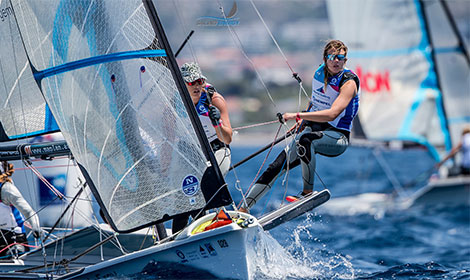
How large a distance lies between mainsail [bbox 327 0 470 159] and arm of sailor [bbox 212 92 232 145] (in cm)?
823

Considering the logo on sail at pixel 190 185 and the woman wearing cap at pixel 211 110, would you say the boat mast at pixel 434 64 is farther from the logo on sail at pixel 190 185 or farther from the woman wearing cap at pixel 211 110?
the logo on sail at pixel 190 185

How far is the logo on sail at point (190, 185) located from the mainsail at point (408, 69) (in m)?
8.60

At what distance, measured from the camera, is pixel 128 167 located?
181 inches

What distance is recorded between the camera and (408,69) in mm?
12750

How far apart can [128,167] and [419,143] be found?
903 centimetres

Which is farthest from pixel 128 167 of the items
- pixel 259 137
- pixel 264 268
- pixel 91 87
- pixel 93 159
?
pixel 259 137

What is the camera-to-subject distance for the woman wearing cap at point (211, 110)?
4680 mm

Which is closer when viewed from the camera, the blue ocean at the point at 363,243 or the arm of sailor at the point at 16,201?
the blue ocean at the point at 363,243

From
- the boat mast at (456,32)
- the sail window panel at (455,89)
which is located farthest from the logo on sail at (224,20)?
the sail window panel at (455,89)

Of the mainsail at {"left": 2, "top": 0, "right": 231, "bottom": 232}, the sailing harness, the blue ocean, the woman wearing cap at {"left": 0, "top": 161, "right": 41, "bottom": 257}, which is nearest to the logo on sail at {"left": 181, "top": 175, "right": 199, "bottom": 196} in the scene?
the mainsail at {"left": 2, "top": 0, "right": 231, "bottom": 232}

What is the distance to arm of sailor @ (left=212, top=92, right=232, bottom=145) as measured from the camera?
15.4 ft

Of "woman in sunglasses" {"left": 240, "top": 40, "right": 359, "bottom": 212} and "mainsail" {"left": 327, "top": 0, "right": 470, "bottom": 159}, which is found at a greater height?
"mainsail" {"left": 327, "top": 0, "right": 470, "bottom": 159}

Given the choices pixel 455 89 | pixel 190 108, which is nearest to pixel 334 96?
pixel 190 108

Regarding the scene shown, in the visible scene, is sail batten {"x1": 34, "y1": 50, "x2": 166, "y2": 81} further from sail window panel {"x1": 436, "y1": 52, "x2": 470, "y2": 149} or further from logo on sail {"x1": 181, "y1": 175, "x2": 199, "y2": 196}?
sail window panel {"x1": 436, "y1": 52, "x2": 470, "y2": 149}
